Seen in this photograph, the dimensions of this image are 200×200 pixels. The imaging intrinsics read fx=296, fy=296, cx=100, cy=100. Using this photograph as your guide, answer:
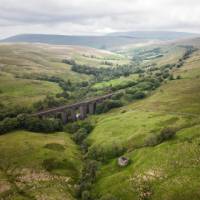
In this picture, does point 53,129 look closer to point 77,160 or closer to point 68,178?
point 77,160

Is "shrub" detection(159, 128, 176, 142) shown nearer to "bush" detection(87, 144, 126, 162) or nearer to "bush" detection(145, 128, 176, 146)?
"bush" detection(145, 128, 176, 146)

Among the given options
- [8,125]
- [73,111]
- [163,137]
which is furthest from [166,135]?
[73,111]

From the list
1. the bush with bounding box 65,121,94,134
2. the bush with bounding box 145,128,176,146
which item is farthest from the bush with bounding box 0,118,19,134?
the bush with bounding box 145,128,176,146

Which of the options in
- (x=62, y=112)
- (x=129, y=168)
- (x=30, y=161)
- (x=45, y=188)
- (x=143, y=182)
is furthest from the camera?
(x=62, y=112)

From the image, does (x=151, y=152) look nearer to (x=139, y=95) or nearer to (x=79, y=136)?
(x=79, y=136)

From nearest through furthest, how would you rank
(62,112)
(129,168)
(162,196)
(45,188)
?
(162,196), (45,188), (129,168), (62,112)

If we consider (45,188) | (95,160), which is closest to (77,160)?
(95,160)

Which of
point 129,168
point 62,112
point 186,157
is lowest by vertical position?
point 62,112
